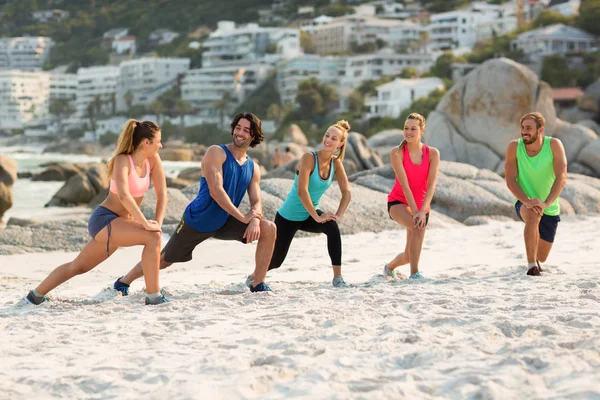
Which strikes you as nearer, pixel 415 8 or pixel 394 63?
pixel 394 63

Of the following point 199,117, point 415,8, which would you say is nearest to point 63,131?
point 199,117

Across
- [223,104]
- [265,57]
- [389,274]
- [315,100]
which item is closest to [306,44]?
[265,57]

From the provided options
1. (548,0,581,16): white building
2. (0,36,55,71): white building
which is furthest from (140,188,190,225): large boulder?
(0,36,55,71): white building

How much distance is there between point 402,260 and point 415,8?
397 feet

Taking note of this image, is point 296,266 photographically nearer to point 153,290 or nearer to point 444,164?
point 153,290

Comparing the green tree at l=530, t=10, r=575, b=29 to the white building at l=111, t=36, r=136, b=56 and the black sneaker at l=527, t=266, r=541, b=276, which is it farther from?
the black sneaker at l=527, t=266, r=541, b=276

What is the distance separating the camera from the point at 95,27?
146m

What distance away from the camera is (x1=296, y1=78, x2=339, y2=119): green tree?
232 ft

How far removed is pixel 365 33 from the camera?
104 metres

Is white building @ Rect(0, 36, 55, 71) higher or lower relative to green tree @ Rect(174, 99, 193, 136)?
higher

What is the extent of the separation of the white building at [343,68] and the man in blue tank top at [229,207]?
247ft

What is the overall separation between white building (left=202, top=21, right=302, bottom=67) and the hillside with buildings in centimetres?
17

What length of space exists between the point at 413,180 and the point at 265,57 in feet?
317

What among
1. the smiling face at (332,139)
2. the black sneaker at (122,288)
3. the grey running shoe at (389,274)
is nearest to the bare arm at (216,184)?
the smiling face at (332,139)
